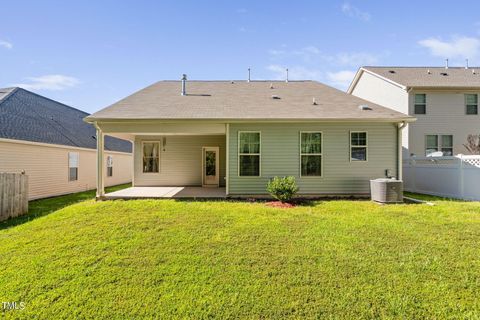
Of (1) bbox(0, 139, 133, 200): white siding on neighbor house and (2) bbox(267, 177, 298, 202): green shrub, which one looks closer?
(2) bbox(267, 177, 298, 202): green shrub

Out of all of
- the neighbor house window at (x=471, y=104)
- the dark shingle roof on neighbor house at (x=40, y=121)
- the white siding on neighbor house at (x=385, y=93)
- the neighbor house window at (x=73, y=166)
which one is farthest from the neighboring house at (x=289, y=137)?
the neighbor house window at (x=471, y=104)

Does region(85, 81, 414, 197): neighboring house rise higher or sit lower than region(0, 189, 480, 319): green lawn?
higher

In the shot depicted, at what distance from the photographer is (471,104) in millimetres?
13977

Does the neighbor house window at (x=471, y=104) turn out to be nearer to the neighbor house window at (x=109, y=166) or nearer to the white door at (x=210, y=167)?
the white door at (x=210, y=167)

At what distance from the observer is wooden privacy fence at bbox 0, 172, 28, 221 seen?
23.3 ft

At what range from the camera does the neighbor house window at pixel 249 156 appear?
9328mm

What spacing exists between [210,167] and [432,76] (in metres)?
15.0

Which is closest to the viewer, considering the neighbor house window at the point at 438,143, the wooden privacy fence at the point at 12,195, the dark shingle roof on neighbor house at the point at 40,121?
the wooden privacy fence at the point at 12,195

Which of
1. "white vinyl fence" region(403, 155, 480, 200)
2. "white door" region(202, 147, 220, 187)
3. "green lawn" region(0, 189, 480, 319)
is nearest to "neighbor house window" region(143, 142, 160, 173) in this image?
"white door" region(202, 147, 220, 187)

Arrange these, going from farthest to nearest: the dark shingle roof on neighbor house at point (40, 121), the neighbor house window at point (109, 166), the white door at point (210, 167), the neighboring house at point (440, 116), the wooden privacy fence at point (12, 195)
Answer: the neighbor house window at point (109, 166) → the neighboring house at point (440, 116) → the white door at point (210, 167) → the dark shingle roof on neighbor house at point (40, 121) → the wooden privacy fence at point (12, 195)

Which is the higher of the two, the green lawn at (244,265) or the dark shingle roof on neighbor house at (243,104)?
the dark shingle roof on neighbor house at (243,104)

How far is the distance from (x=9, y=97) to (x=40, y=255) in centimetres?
1211

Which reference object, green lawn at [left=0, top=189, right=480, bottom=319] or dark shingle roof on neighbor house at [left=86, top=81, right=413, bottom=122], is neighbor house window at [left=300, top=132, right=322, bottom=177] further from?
green lawn at [left=0, top=189, right=480, bottom=319]

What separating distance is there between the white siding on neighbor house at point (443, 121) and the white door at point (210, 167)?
A: 36.3 feet
